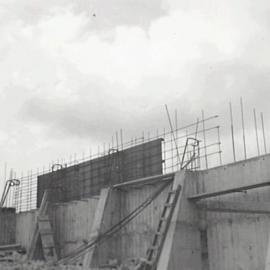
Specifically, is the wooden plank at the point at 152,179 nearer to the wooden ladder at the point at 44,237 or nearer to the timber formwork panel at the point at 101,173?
the timber formwork panel at the point at 101,173

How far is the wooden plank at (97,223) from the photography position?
22172mm

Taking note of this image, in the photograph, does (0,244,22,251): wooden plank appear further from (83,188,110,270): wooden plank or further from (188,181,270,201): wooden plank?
(188,181,270,201): wooden plank

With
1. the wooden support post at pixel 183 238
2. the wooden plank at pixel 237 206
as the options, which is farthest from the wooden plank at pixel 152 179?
the wooden plank at pixel 237 206

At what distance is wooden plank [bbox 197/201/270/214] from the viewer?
1728 cm

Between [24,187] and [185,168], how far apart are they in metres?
15.8

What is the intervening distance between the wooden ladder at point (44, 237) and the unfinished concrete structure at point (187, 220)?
5.62 feet

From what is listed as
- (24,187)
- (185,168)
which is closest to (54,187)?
(24,187)

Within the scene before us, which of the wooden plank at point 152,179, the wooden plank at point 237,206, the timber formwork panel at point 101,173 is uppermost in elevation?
the timber formwork panel at point 101,173

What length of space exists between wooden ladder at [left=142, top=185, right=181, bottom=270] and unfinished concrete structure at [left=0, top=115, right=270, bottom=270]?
37 millimetres

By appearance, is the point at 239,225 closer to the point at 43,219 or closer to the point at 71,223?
the point at 71,223

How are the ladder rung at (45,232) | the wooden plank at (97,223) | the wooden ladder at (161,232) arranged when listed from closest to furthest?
the wooden ladder at (161,232) → the wooden plank at (97,223) → the ladder rung at (45,232)

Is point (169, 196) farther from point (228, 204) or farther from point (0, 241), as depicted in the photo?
point (0, 241)

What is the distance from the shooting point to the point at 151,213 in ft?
70.2

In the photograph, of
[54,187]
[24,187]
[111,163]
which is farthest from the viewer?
[24,187]
